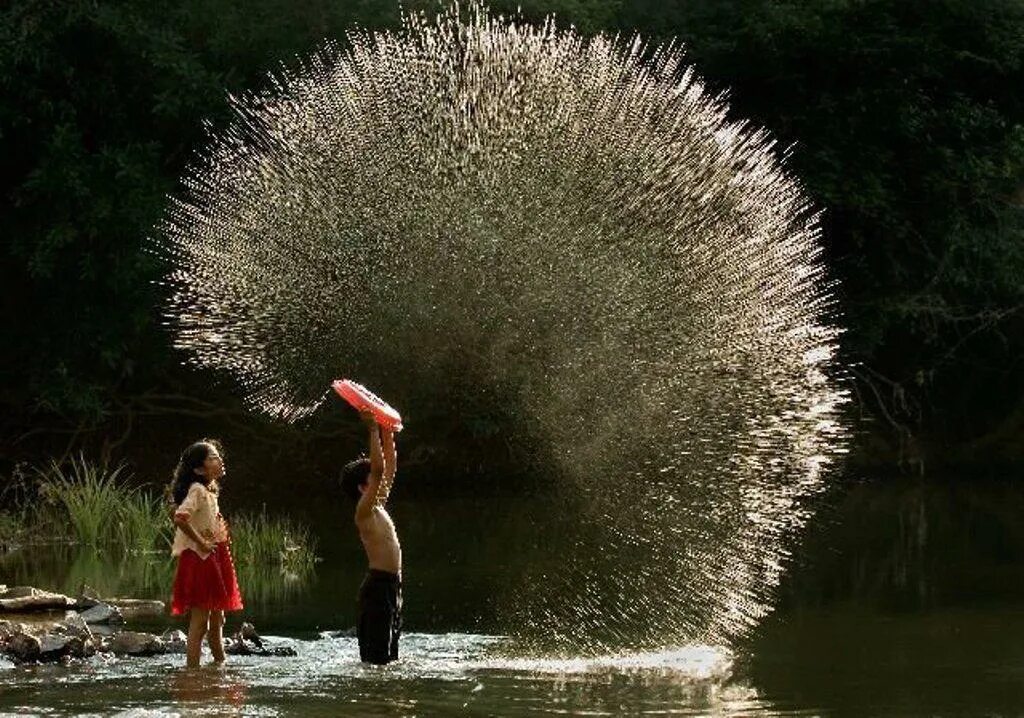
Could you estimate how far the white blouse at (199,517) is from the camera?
13.0 meters

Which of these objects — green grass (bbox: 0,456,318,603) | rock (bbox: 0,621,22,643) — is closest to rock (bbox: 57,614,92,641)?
rock (bbox: 0,621,22,643)

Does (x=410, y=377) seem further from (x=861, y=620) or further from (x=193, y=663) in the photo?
(x=193, y=663)

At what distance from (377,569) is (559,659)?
1.46 meters

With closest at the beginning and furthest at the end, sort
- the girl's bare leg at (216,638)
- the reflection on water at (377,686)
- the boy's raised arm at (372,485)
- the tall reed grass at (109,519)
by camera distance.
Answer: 1. the reflection on water at (377,686)
2. the boy's raised arm at (372,485)
3. the girl's bare leg at (216,638)
4. the tall reed grass at (109,519)

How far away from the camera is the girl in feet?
42.4

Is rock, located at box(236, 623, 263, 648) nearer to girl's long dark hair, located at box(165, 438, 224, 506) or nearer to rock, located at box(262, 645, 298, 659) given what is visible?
rock, located at box(262, 645, 298, 659)

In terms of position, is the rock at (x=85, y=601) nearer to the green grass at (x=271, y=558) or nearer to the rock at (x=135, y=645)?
the green grass at (x=271, y=558)

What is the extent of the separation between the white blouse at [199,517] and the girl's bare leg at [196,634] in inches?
15.0

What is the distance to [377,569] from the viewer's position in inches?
495

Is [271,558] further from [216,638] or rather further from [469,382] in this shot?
[216,638]

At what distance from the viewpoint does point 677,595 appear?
16.7 metres

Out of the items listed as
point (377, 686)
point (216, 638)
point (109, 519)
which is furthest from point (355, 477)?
point (109, 519)

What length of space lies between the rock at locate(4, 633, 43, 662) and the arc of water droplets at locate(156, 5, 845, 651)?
6.21 meters

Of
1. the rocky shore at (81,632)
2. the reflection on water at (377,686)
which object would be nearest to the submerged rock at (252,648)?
the rocky shore at (81,632)
